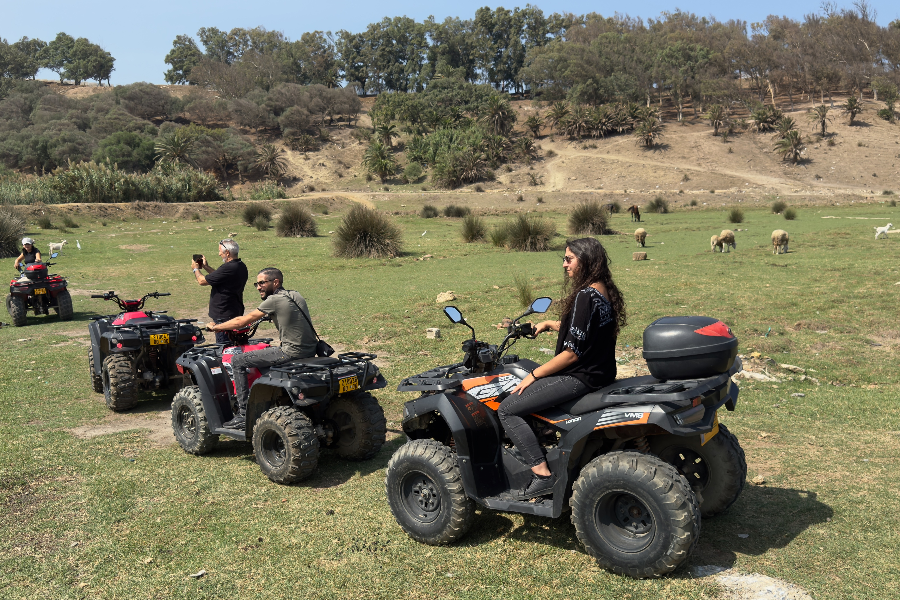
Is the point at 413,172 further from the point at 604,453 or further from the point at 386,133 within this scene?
the point at 604,453

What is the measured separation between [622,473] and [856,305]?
11.3 meters

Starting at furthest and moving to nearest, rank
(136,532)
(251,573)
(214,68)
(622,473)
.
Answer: (214,68)
(136,532)
(251,573)
(622,473)

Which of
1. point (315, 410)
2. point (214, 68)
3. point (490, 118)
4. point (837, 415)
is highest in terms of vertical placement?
point (214, 68)

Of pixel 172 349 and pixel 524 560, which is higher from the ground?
pixel 172 349

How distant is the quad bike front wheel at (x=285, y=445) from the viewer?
590cm

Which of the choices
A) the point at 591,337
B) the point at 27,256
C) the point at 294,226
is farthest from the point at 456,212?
the point at 591,337

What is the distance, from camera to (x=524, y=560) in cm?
456

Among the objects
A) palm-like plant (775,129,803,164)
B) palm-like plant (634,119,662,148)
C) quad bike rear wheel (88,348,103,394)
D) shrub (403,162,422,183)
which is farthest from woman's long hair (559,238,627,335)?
palm-like plant (634,119,662,148)

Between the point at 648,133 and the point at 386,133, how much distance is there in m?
32.2

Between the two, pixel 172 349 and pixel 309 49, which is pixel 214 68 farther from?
pixel 172 349

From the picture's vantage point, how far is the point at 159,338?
8.62 meters

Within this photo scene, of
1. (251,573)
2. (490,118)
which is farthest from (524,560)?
(490,118)

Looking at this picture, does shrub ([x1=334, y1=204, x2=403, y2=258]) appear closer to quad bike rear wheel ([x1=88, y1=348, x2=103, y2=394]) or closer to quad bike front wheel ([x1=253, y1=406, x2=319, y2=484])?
quad bike rear wheel ([x1=88, y1=348, x2=103, y2=394])

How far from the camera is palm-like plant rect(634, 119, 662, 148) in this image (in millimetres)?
77188
